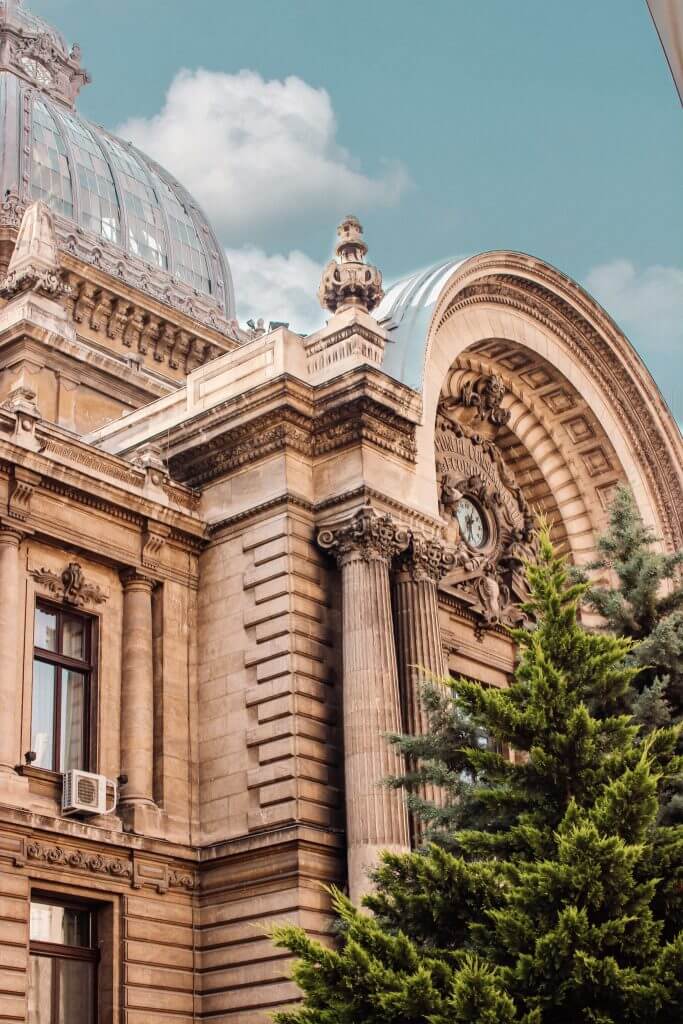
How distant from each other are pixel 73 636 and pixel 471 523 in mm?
11383

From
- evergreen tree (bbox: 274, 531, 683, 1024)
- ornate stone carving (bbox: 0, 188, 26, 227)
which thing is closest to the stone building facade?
evergreen tree (bbox: 274, 531, 683, 1024)

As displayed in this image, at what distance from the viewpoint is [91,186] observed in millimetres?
47875

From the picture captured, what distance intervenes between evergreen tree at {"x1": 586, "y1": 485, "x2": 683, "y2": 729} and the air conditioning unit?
9269mm

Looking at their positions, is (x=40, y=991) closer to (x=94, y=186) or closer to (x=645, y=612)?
(x=645, y=612)

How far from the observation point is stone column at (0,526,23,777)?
2381cm

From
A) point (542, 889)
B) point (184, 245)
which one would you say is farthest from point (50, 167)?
point (542, 889)

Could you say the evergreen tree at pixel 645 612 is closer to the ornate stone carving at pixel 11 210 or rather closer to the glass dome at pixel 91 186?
the ornate stone carving at pixel 11 210

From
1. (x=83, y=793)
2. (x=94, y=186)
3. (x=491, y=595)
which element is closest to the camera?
(x=83, y=793)

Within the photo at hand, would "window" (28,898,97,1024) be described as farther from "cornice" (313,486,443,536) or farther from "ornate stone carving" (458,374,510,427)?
"ornate stone carving" (458,374,510,427)

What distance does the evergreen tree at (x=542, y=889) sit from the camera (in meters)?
15.3

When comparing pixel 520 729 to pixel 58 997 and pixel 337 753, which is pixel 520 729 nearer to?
pixel 337 753

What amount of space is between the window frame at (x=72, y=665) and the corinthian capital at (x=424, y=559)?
6.18m

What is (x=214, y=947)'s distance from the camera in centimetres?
2517

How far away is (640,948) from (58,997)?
1183cm
